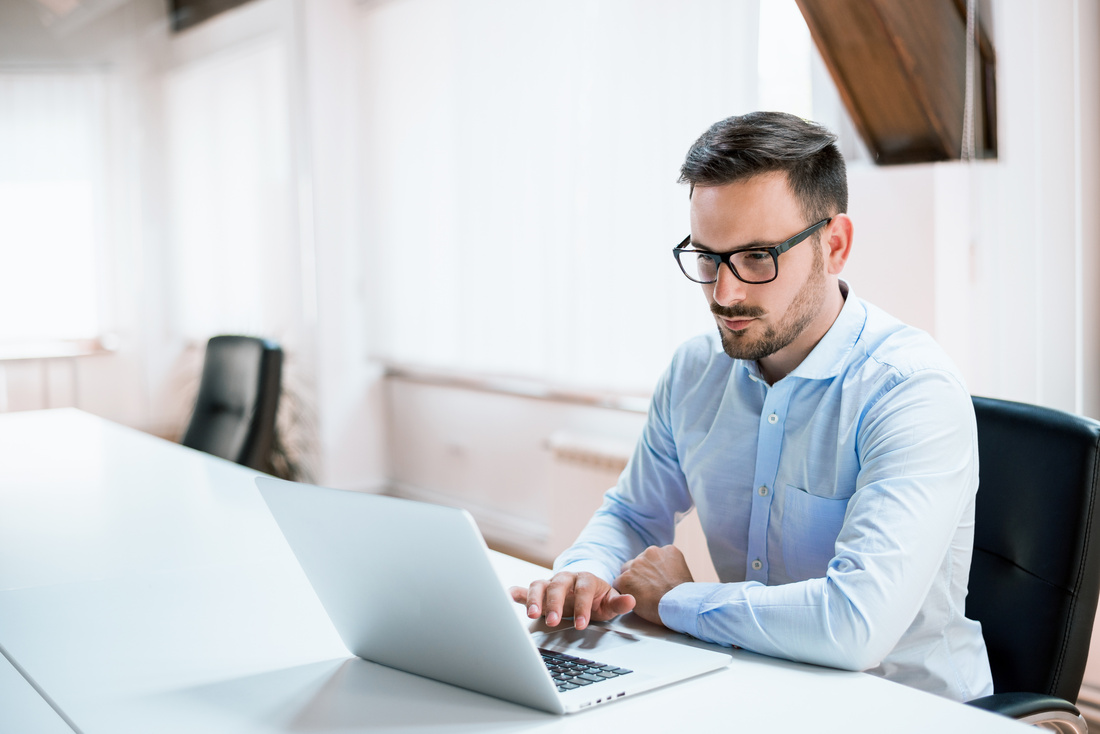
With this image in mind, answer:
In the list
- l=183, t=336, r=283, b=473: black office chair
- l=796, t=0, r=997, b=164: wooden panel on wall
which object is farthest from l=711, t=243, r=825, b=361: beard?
l=183, t=336, r=283, b=473: black office chair

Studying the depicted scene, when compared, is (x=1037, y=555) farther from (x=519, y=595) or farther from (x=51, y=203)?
(x=51, y=203)

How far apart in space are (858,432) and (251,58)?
15.8ft

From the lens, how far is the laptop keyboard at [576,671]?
3.45 ft

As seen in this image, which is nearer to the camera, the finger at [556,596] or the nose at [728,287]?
the finger at [556,596]

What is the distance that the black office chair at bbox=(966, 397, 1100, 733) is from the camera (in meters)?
1.24

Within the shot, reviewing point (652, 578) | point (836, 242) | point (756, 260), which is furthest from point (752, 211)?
point (652, 578)

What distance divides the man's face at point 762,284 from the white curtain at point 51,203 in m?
4.46

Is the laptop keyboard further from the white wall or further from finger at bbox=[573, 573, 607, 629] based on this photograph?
the white wall

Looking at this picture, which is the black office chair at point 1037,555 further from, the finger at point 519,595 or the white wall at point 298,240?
the white wall at point 298,240

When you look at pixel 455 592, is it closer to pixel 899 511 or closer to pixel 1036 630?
pixel 899 511

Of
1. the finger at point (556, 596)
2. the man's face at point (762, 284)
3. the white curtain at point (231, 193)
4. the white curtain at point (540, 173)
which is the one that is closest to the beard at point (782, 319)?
the man's face at point (762, 284)

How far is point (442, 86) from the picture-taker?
4.47 m

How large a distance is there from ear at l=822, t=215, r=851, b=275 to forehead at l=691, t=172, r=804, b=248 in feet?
0.25

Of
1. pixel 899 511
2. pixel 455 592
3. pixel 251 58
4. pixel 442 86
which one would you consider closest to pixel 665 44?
pixel 442 86
